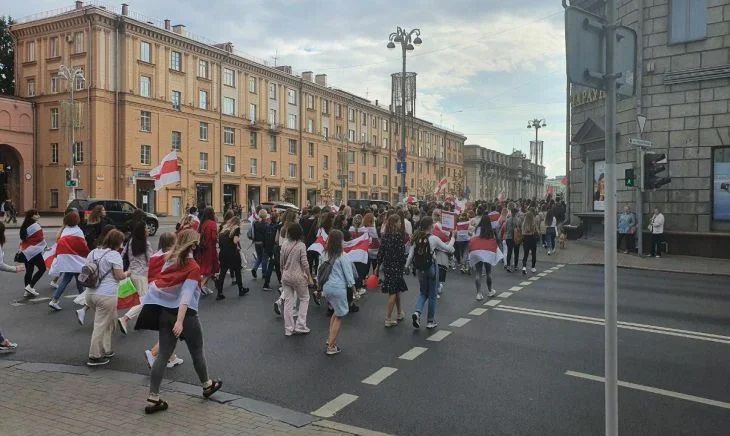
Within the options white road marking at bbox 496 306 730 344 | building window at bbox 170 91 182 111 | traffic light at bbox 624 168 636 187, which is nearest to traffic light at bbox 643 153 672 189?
traffic light at bbox 624 168 636 187

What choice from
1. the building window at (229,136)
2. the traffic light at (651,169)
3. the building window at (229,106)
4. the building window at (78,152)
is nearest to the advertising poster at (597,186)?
the traffic light at (651,169)

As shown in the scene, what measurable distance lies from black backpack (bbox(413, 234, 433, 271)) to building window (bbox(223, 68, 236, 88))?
1980 inches

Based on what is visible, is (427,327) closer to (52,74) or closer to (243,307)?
(243,307)

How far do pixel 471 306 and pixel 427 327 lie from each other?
2.15 meters

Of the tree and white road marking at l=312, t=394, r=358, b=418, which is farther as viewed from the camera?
the tree

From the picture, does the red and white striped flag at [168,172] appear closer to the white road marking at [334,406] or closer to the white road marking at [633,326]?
the white road marking at [633,326]

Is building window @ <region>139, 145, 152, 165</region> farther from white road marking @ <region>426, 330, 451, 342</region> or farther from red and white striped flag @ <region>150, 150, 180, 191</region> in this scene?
white road marking @ <region>426, 330, 451, 342</region>

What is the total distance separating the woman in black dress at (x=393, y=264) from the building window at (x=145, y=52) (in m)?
43.6

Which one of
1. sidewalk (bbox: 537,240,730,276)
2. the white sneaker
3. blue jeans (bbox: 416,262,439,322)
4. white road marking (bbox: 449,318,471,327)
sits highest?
blue jeans (bbox: 416,262,439,322)

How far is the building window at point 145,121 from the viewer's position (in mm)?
46688

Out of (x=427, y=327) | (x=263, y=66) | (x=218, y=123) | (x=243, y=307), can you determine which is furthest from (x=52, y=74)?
(x=427, y=327)

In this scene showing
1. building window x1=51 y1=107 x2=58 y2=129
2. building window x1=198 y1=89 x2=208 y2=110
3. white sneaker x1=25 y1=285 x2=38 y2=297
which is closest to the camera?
white sneaker x1=25 y1=285 x2=38 y2=297

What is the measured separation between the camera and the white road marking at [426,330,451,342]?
811 cm

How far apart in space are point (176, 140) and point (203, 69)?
7.54 m
